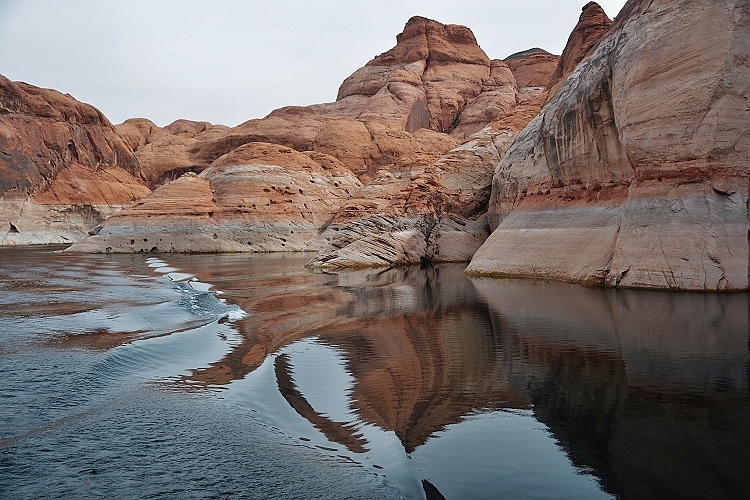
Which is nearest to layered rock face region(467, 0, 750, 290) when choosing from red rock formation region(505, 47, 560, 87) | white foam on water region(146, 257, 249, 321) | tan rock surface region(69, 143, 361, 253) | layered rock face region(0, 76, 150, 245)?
white foam on water region(146, 257, 249, 321)

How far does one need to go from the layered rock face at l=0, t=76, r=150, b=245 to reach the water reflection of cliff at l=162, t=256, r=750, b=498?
56.0 metres

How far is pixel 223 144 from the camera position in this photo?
74125 mm

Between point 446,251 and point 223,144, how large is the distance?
53.6 metres

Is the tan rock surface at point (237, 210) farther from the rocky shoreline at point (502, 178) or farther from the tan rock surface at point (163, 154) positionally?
the tan rock surface at point (163, 154)

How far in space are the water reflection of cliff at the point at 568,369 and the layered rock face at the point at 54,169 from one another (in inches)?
2206

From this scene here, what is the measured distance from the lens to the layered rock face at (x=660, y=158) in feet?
41.6

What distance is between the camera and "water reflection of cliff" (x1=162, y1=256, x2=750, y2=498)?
4.31m

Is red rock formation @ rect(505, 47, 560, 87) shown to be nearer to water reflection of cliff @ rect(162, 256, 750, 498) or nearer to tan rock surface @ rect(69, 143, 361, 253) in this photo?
tan rock surface @ rect(69, 143, 361, 253)

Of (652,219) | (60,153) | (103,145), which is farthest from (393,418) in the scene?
(103,145)

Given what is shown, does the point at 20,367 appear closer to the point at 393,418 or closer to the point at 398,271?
the point at 393,418

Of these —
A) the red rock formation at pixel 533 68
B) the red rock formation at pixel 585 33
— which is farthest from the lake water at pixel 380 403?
the red rock formation at pixel 533 68

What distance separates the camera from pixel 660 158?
45.5 ft

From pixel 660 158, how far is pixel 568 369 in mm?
9139

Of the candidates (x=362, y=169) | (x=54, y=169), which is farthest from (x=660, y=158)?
(x=54, y=169)
